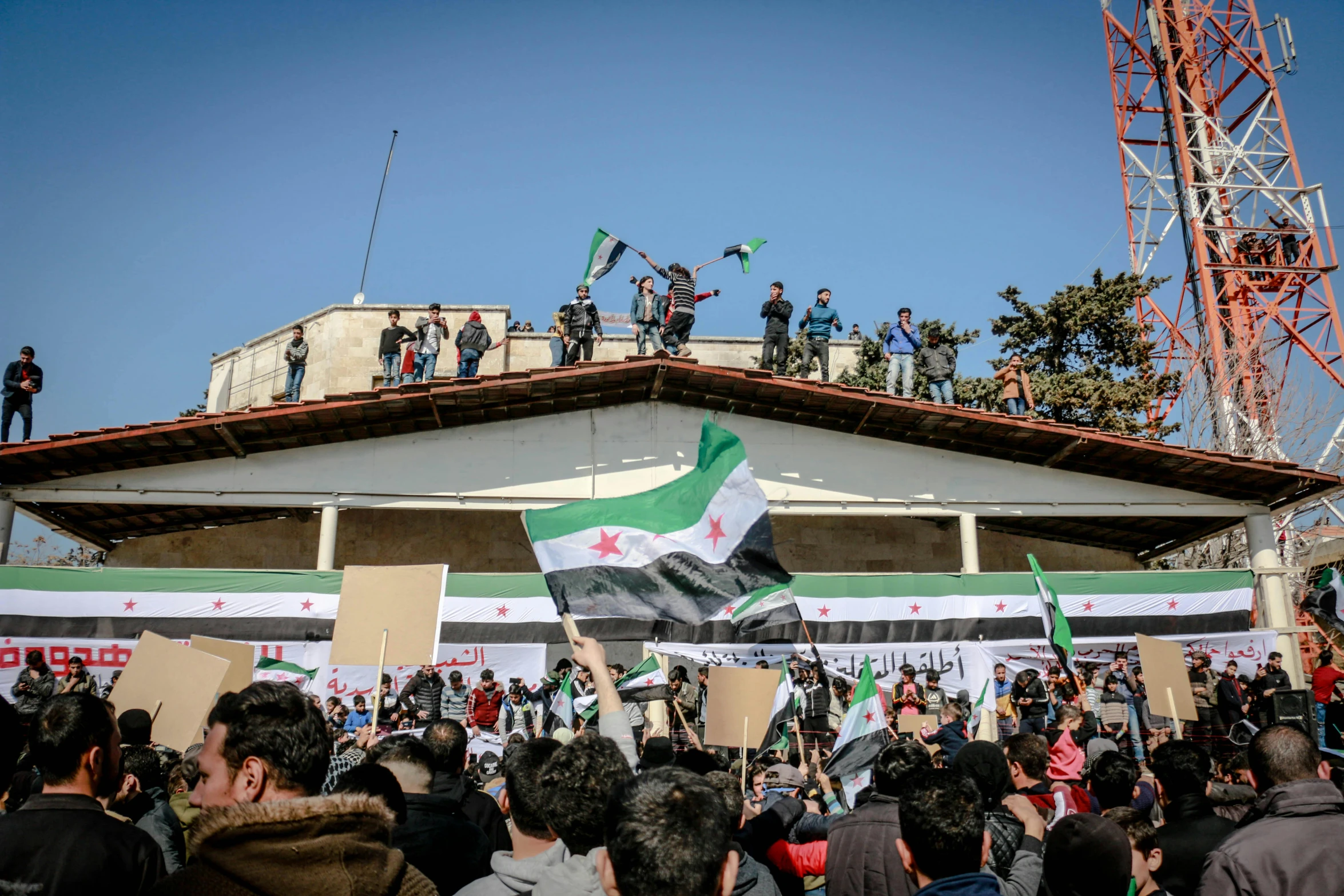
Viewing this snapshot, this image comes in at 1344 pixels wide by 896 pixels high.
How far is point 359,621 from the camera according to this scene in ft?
26.2

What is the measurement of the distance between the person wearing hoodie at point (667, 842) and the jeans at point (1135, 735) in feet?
41.4

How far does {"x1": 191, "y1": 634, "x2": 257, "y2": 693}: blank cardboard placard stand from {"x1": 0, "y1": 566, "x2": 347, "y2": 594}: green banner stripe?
636cm

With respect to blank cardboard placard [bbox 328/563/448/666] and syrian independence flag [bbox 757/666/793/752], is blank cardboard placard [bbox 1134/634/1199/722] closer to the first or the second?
syrian independence flag [bbox 757/666/793/752]

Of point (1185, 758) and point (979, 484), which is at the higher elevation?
point (979, 484)

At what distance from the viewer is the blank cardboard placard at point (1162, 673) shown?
28.9 ft

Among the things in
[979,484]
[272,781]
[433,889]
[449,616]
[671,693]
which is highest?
[979,484]

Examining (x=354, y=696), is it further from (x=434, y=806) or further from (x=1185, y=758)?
(x=1185, y=758)

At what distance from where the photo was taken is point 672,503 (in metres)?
6.33

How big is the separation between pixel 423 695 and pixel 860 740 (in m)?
7.96

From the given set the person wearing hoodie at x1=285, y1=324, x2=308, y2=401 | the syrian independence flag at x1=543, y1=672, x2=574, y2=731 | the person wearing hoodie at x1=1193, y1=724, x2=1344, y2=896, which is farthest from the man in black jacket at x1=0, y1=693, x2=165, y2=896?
the person wearing hoodie at x1=285, y1=324, x2=308, y2=401

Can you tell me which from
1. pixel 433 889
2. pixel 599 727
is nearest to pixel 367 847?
pixel 433 889

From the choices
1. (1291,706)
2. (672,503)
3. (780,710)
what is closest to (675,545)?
(672,503)

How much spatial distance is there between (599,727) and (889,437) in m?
14.8

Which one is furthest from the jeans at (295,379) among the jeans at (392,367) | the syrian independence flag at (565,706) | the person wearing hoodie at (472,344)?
the syrian independence flag at (565,706)
